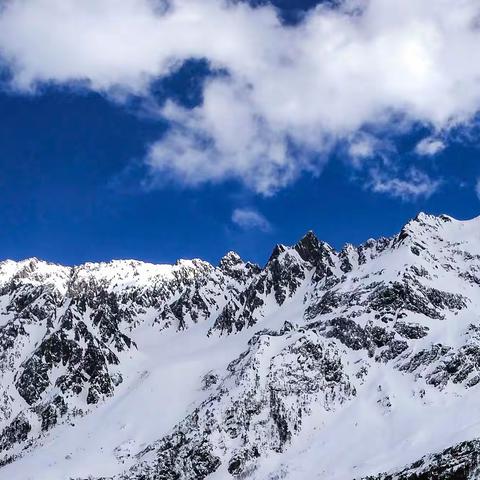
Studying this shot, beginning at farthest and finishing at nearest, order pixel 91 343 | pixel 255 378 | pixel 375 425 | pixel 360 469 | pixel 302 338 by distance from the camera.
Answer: pixel 91 343 < pixel 302 338 < pixel 255 378 < pixel 375 425 < pixel 360 469

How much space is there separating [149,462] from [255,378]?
89.3 ft

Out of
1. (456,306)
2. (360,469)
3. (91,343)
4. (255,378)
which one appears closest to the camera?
(360,469)

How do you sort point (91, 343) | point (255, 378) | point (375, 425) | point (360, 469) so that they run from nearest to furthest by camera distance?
point (360, 469) → point (375, 425) → point (255, 378) → point (91, 343)

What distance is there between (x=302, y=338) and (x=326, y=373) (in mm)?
11202

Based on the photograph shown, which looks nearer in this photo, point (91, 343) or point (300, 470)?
point (300, 470)

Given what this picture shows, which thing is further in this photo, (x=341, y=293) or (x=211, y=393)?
(x=341, y=293)

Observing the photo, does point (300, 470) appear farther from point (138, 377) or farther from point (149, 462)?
point (138, 377)

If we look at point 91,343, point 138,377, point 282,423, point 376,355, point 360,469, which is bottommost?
point 360,469

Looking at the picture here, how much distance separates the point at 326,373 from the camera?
150 meters

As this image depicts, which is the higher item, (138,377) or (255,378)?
(138,377)

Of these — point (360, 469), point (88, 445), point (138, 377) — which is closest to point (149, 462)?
point (88, 445)

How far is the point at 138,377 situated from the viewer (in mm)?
186500

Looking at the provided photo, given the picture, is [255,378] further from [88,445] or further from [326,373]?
[88,445]

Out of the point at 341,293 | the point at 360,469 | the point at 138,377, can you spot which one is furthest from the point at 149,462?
the point at 341,293
